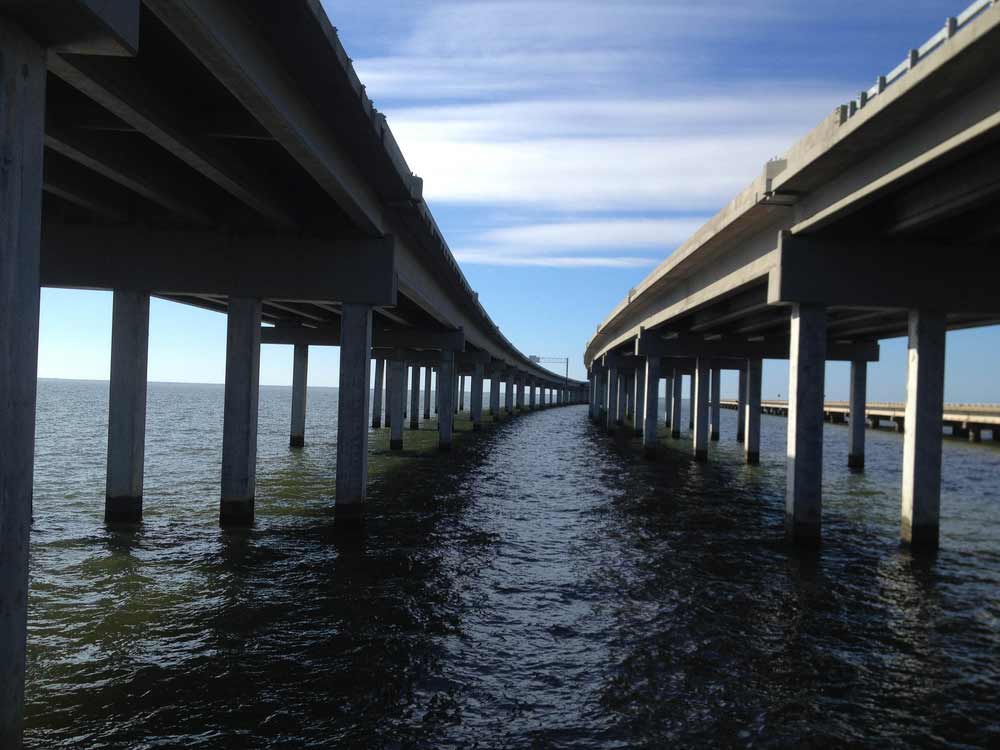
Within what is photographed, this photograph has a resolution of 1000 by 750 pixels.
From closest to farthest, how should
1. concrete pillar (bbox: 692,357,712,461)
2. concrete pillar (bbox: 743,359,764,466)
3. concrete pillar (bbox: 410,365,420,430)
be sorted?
concrete pillar (bbox: 743,359,764,466) < concrete pillar (bbox: 692,357,712,461) < concrete pillar (bbox: 410,365,420,430)

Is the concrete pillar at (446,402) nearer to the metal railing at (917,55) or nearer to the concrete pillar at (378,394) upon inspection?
the concrete pillar at (378,394)

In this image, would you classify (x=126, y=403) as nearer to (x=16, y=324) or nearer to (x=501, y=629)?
(x=501, y=629)

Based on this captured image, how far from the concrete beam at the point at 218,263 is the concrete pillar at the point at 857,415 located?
26644 mm

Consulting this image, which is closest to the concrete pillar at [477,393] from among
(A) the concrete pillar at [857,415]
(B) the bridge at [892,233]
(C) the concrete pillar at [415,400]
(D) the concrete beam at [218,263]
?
(C) the concrete pillar at [415,400]

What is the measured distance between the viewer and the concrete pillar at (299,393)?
38594 mm

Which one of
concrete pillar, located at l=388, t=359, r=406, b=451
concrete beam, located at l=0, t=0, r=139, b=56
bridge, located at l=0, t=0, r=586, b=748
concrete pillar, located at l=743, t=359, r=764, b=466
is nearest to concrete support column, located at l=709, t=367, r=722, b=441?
concrete pillar, located at l=743, t=359, r=764, b=466

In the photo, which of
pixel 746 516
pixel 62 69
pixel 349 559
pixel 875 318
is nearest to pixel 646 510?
pixel 746 516

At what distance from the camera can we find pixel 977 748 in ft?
24.9

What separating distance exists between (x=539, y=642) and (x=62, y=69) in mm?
8906

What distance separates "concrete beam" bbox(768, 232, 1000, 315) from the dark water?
17.8 ft

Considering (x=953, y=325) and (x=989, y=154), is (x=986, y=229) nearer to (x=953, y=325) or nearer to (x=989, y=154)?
(x=989, y=154)

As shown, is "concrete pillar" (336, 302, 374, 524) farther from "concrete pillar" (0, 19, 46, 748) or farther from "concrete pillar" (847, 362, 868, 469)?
"concrete pillar" (847, 362, 868, 469)

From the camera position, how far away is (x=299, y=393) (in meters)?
39.3

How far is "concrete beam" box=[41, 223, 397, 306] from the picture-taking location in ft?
54.0
